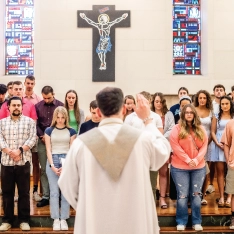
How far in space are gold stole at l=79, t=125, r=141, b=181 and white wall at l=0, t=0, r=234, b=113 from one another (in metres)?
5.70

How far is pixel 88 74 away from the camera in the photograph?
27.3 feet

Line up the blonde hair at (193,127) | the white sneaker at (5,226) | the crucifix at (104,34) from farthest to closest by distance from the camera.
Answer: the crucifix at (104,34), the blonde hair at (193,127), the white sneaker at (5,226)

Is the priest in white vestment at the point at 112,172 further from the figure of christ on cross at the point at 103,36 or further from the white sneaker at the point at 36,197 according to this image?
the figure of christ on cross at the point at 103,36

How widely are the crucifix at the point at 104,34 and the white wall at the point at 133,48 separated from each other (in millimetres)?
97

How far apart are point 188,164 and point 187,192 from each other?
0.35 meters

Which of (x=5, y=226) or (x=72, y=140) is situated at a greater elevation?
(x=72, y=140)

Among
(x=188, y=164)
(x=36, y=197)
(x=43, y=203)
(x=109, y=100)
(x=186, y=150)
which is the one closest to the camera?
(x=109, y=100)

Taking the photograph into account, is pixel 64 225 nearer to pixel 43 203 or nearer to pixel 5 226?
pixel 5 226

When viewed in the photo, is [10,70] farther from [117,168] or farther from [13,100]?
[117,168]

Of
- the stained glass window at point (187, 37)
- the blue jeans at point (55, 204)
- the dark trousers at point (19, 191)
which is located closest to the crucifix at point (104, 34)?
the stained glass window at point (187, 37)

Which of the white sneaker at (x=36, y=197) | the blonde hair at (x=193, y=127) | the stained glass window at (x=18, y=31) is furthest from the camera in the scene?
the stained glass window at (x=18, y=31)

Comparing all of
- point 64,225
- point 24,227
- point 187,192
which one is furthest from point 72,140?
point 187,192

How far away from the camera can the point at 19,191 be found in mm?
5066

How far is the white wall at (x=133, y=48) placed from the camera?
8289 mm
